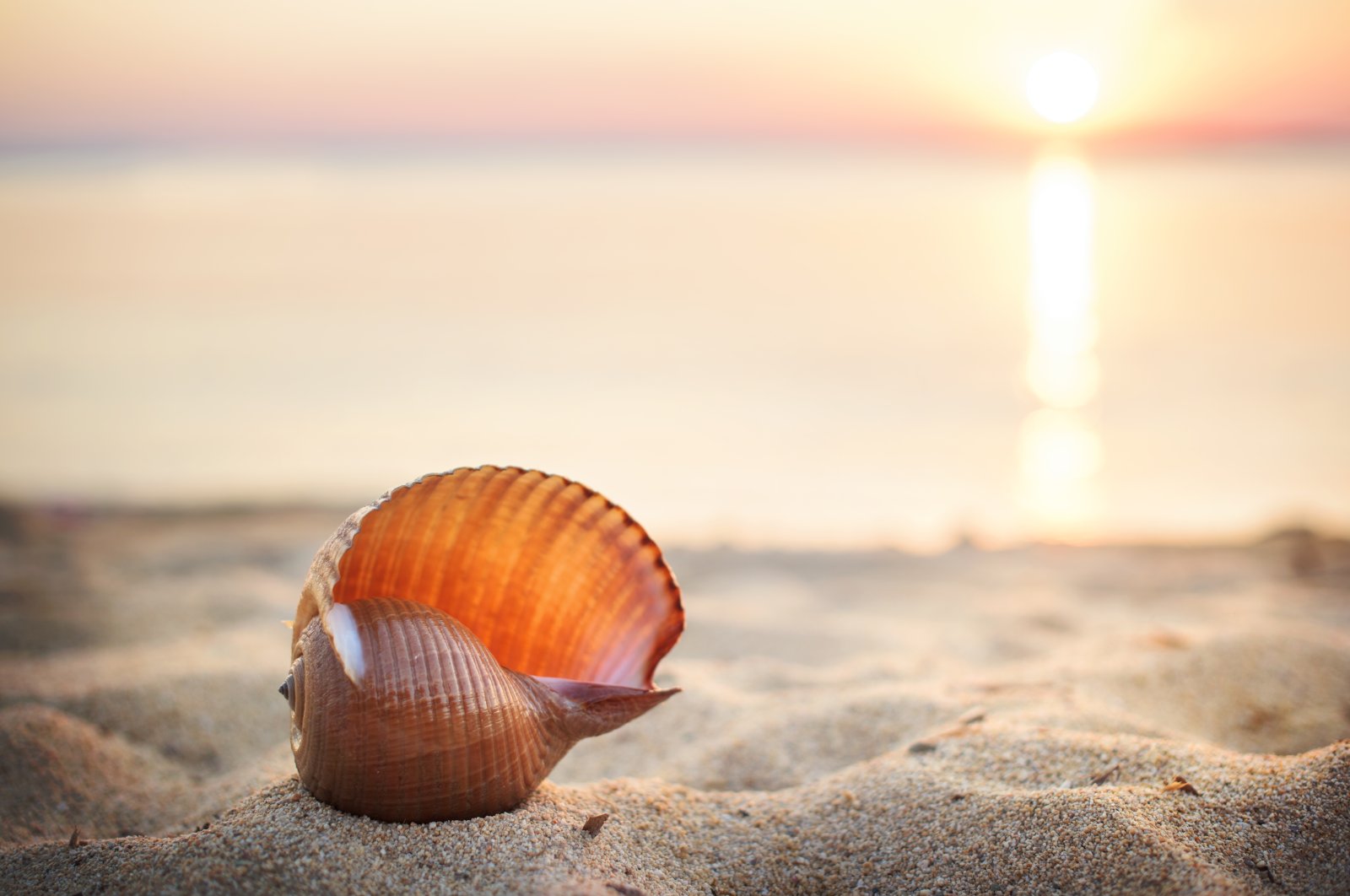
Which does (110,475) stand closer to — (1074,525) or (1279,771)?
(1074,525)

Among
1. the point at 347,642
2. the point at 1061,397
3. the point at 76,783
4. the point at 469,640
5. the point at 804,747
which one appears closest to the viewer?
the point at 347,642

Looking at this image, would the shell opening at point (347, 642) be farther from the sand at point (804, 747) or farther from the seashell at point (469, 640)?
the sand at point (804, 747)

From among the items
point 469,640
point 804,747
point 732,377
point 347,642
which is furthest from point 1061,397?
point 347,642

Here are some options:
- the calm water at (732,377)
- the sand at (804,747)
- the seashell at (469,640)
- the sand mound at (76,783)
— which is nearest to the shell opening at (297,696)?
the seashell at (469,640)

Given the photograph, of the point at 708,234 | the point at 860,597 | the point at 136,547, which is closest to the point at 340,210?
the point at 708,234

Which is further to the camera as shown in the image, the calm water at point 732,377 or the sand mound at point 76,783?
the calm water at point 732,377

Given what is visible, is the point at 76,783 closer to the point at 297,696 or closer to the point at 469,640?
the point at 297,696
